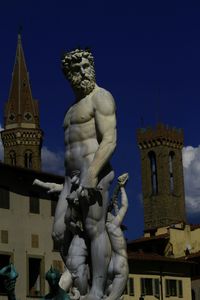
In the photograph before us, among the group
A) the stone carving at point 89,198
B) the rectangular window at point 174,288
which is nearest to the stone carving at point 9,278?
the stone carving at point 89,198

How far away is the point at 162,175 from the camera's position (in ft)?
527

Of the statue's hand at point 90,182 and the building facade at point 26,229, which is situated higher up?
the building facade at point 26,229

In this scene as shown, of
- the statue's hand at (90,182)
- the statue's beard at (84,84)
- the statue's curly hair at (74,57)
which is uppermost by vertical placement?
the statue's curly hair at (74,57)

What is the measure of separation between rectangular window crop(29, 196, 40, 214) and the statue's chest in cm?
4549

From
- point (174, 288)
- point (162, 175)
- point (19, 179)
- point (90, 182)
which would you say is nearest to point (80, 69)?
point (90, 182)

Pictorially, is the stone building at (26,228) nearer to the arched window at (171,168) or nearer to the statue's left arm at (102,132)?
the statue's left arm at (102,132)

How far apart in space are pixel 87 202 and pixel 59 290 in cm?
334

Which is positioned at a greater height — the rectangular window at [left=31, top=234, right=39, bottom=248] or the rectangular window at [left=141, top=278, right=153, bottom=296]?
the rectangular window at [left=31, top=234, right=39, bottom=248]

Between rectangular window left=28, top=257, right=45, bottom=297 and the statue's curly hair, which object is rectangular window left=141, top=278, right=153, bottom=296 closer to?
rectangular window left=28, top=257, right=45, bottom=297

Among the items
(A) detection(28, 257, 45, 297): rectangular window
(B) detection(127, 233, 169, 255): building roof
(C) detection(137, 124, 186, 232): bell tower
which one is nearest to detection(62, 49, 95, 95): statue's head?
(A) detection(28, 257, 45, 297): rectangular window

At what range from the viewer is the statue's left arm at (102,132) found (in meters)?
10.4

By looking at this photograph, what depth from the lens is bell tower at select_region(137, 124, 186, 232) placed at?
157 m

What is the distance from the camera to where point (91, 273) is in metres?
10.6

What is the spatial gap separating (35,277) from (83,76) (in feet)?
148
